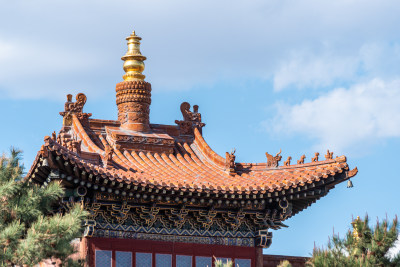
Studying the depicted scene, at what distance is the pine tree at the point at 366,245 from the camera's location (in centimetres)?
2577

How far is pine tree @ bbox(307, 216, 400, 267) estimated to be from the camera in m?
25.8

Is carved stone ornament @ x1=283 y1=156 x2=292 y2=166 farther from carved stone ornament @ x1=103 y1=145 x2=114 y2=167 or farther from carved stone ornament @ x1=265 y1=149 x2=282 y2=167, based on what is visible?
carved stone ornament @ x1=103 y1=145 x2=114 y2=167

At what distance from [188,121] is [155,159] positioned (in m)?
2.57

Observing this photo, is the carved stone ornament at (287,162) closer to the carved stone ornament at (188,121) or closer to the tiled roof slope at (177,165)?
the tiled roof slope at (177,165)

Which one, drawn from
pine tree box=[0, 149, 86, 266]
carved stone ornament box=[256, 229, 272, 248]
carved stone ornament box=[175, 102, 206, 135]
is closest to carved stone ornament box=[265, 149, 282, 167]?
carved stone ornament box=[256, 229, 272, 248]

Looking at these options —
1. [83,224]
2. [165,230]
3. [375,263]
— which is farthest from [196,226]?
[375,263]

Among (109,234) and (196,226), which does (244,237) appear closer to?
(196,226)

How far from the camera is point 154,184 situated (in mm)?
30469

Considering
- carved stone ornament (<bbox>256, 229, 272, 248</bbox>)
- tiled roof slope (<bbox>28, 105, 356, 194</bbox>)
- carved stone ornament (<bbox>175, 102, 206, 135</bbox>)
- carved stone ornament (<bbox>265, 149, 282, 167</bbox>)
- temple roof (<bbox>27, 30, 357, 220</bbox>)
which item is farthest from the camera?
carved stone ornament (<bbox>175, 102, 206, 135</bbox>)

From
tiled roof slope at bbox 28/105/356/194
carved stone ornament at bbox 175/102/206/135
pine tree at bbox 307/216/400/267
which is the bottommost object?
pine tree at bbox 307/216/400/267

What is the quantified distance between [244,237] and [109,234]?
12.5ft

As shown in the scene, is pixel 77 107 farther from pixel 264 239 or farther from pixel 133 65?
pixel 264 239

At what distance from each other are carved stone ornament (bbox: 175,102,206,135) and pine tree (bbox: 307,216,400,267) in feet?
34.9

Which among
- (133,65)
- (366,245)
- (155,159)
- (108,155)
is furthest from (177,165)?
(366,245)
